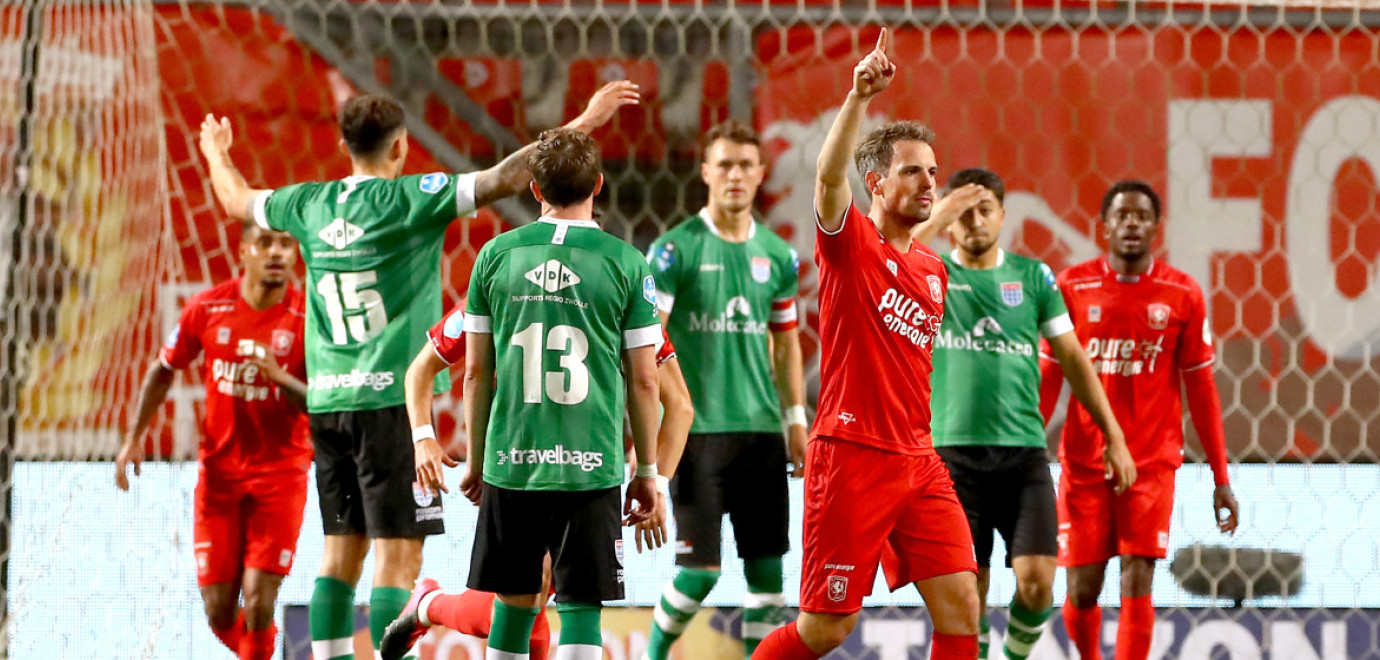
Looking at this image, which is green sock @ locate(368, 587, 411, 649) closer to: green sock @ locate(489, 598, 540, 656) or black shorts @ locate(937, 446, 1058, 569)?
green sock @ locate(489, 598, 540, 656)

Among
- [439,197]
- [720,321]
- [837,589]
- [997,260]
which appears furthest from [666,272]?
[837,589]

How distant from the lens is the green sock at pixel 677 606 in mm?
4656

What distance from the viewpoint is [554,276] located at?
3.24 meters

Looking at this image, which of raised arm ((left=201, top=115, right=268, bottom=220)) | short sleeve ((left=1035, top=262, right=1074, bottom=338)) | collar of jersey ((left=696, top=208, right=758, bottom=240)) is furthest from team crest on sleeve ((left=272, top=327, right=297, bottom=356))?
short sleeve ((left=1035, top=262, right=1074, bottom=338))

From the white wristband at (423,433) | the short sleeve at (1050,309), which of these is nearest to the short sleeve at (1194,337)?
the short sleeve at (1050,309)

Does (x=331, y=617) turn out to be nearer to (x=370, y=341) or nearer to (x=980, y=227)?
(x=370, y=341)

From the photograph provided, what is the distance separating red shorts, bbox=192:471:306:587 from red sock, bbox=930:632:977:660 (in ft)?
7.99

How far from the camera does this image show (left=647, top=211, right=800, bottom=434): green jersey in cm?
477

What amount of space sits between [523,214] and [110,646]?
2209mm

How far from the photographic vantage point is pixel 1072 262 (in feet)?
18.9

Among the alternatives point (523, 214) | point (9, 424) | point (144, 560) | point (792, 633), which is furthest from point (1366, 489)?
point (9, 424)

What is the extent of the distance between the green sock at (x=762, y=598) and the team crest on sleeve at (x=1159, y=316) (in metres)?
1.45

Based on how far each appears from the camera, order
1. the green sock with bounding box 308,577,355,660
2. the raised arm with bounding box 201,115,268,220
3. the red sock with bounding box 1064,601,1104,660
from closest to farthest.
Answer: the green sock with bounding box 308,577,355,660 → the raised arm with bounding box 201,115,268,220 → the red sock with bounding box 1064,601,1104,660

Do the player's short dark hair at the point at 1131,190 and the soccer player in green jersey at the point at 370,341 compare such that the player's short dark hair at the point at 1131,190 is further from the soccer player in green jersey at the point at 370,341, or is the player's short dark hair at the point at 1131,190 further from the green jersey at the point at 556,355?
the green jersey at the point at 556,355
